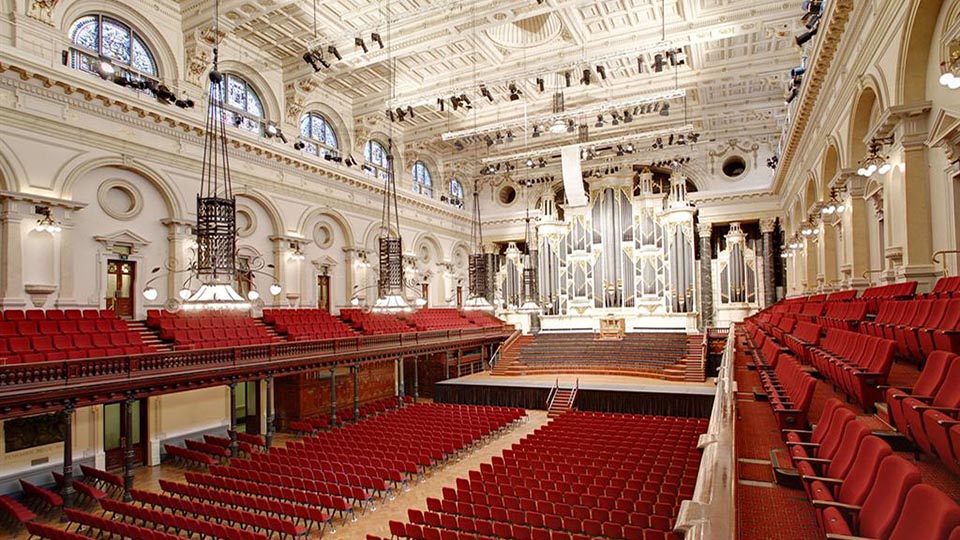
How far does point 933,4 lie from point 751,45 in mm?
10468

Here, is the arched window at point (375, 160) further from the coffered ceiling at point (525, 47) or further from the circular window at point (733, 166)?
the circular window at point (733, 166)

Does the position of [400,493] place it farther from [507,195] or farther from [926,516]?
[507,195]

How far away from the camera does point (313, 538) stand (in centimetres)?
860

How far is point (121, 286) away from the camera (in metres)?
13.6

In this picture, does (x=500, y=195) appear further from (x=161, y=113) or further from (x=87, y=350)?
(x=87, y=350)

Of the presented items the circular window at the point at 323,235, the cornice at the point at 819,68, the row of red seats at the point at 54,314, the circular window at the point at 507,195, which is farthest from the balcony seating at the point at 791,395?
the circular window at the point at 507,195

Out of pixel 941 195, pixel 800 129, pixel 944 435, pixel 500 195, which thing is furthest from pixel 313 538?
pixel 500 195

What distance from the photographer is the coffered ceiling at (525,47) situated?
14477 millimetres

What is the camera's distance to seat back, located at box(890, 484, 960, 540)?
5.92ft

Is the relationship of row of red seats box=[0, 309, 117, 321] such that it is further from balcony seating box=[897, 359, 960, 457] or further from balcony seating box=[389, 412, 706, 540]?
balcony seating box=[897, 359, 960, 457]

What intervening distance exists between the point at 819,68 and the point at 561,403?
11.4 metres

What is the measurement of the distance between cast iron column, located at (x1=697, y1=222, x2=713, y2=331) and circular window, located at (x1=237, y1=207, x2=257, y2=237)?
59.8 feet

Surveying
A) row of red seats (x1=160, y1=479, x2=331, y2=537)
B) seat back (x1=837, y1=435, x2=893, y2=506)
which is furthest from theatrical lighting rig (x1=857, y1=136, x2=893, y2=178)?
row of red seats (x1=160, y1=479, x2=331, y2=537)

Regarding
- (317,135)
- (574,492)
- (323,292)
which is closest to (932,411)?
(574,492)
